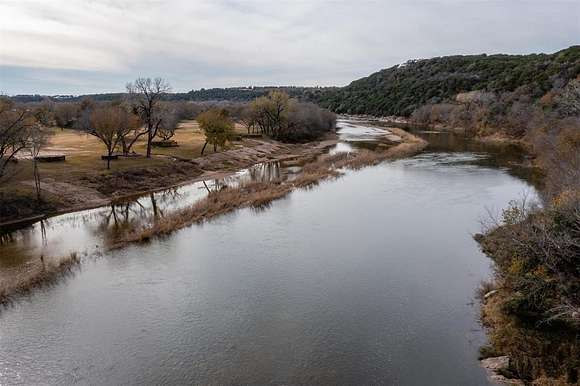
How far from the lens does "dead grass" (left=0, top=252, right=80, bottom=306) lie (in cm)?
1844

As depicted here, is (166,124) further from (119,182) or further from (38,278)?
(38,278)

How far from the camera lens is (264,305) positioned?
1758 centimetres

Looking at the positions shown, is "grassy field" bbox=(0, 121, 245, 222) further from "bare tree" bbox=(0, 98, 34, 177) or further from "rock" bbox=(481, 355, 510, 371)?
"rock" bbox=(481, 355, 510, 371)

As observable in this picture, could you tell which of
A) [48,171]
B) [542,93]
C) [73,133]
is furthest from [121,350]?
[542,93]

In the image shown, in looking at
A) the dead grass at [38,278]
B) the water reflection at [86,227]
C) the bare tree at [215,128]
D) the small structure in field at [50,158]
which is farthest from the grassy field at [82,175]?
the dead grass at [38,278]

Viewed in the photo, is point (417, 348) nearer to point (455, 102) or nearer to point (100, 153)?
point (100, 153)

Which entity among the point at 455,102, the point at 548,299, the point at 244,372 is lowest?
the point at 244,372

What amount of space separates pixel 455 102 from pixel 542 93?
1336 inches

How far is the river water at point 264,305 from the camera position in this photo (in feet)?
44.7

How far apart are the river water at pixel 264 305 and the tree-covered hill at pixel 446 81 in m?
64.4

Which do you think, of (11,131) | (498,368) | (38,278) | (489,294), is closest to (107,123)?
(11,131)

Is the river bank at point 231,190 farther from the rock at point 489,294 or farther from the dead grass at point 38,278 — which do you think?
the rock at point 489,294

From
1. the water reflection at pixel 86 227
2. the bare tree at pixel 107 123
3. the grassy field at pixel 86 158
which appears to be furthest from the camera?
the bare tree at pixel 107 123

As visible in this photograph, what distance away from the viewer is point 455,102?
368 ft
